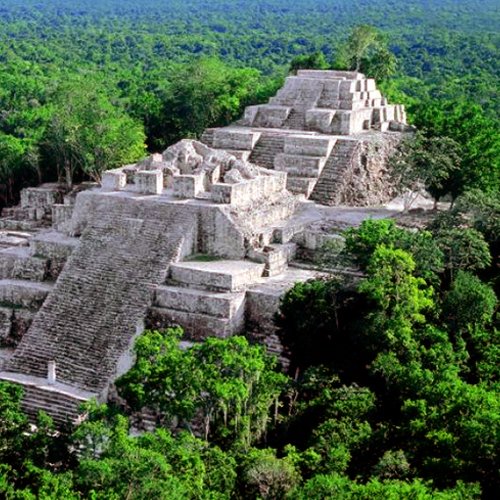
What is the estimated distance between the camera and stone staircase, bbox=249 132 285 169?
2245cm

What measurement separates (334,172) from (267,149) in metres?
1.82

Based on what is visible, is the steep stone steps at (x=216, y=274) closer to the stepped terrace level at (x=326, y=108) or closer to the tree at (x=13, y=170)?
the stepped terrace level at (x=326, y=108)

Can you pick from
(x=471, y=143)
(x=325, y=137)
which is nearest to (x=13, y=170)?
(x=325, y=137)

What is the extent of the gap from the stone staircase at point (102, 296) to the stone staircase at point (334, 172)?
4847mm

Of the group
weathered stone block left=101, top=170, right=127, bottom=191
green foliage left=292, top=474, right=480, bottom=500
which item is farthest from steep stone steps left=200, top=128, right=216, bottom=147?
green foliage left=292, top=474, right=480, bottom=500

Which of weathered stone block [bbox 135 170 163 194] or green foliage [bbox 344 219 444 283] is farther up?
weathered stone block [bbox 135 170 163 194]

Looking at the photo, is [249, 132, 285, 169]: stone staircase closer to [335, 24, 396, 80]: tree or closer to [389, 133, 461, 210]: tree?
[389, 133, 461, 210]: tree

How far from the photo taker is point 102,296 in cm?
1689

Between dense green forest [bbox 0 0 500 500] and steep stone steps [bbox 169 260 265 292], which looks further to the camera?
steep stone steps [bbox 169 260 265 292]

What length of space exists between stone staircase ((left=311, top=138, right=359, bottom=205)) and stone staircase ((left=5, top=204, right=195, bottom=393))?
15.9 ft

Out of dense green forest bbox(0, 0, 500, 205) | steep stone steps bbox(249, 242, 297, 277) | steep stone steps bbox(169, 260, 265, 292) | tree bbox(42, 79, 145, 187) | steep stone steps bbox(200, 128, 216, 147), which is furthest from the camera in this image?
dense green forest bbox(0, 0, 500, 205)

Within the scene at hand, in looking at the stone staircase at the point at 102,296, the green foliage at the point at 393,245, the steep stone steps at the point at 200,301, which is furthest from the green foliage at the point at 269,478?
the green foliage at the point at 393,245

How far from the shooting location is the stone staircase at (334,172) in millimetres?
21547

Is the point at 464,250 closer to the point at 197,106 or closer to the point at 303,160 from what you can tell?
the point at 303,160
